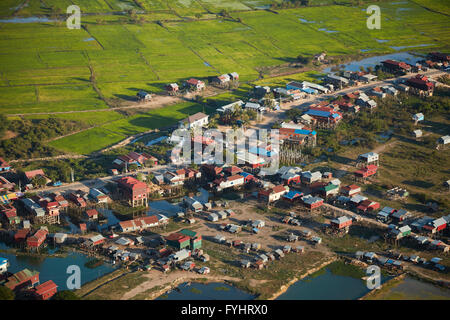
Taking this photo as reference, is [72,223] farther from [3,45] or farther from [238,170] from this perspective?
[3,45]

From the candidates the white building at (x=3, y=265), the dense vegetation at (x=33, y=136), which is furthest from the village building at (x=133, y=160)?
the white building at (x=3, y=265)

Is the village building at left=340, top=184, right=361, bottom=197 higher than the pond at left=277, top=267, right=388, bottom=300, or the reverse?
the village building at left=340, top=184, right=361, bottom=197

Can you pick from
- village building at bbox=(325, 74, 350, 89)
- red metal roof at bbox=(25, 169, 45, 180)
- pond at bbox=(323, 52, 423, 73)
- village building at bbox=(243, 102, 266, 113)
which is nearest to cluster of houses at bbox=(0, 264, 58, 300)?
red metal roof at bbox=(25, 169, 45, 180)

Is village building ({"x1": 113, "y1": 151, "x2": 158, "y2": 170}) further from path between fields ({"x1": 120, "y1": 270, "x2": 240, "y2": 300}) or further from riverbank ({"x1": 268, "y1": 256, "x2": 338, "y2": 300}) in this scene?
riverbank ({"x1": 268, "y1": 256, "x2": 338, "y2": 300})

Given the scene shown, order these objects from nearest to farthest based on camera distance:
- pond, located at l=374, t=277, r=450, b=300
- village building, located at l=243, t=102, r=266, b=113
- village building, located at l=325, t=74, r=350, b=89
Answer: pond, located at l=374, t=277, r=450, b=300 < village building, located at l=243, t=102, r=266, b=113 < village building, located at l=325, t=74, r=350, b=89

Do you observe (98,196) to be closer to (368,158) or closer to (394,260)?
(394,260)

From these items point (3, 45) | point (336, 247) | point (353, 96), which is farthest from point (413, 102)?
point (3, 45)
